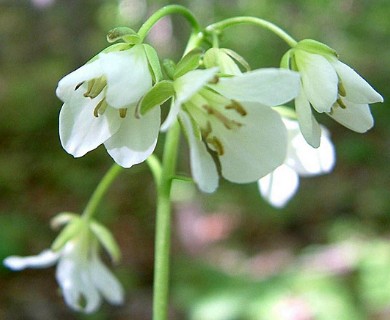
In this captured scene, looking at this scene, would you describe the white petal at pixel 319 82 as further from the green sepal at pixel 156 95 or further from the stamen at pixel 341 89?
the green sepal at pixel 156 95

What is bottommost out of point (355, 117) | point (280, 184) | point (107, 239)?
point (107, 239)

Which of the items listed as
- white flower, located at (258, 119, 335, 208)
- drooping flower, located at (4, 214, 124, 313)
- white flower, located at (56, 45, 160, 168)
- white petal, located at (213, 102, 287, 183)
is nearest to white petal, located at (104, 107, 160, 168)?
white flower, located at (56, 45, 160, 168)

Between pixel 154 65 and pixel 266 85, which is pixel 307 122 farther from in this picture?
pixel 154 65

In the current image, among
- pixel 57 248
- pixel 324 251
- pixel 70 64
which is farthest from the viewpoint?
pixel 70 64

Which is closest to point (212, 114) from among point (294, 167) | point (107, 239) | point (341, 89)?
point (341, 89)

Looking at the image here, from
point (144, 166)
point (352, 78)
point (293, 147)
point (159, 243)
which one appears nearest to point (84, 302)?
point (159, 243)

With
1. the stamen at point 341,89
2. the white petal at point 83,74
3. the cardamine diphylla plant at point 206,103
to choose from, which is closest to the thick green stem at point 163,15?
the cardamine diphylla plant at point 206,103

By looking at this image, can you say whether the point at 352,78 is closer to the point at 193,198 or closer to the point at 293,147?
the point at 293,147
